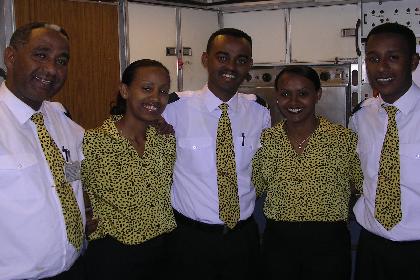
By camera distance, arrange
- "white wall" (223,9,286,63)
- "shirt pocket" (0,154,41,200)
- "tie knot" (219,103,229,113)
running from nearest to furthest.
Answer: "shirt pocket" (0,154,41,200) < "tie knot" (219,103,229,113) < "white wall" (223,9,286,63)

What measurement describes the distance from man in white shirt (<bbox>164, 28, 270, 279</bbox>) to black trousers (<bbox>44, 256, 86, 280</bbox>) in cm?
51

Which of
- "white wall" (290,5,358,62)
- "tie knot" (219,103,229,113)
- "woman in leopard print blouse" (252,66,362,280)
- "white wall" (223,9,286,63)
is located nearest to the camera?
"woman in leopard print blouse" (252,66,362,280)

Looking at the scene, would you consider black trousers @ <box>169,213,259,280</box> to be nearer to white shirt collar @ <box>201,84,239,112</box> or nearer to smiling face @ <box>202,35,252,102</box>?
white shirt collar @ <box>201,84,239,112</box>

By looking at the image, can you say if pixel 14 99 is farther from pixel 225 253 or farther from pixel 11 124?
pixel 225 253

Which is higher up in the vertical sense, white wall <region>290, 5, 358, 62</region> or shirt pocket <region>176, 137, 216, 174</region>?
white wall <region>290, 5, 358, 62</region>

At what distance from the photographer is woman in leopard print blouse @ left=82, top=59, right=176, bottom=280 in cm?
180

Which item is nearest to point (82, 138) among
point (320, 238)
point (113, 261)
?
point (113, 261)

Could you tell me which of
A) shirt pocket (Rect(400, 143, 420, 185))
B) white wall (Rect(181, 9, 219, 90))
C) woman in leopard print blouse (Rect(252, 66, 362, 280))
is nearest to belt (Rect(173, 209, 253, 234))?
woman in leopard print blouse (Rect(252, 66, 362, 280))

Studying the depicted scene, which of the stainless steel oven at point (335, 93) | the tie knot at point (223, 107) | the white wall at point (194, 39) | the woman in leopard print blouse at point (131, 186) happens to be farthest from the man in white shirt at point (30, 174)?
the stainless steel oven at point (335, 93)

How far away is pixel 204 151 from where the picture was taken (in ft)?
7.23

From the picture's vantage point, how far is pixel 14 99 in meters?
1.62

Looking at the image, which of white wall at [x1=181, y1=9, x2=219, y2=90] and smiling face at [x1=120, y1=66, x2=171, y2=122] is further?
white wall at [x1=181, y1=9, x2=219, y2=90]

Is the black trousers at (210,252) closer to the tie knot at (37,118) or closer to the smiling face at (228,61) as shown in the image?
the smiling face at (228,61)

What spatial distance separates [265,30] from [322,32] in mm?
580
